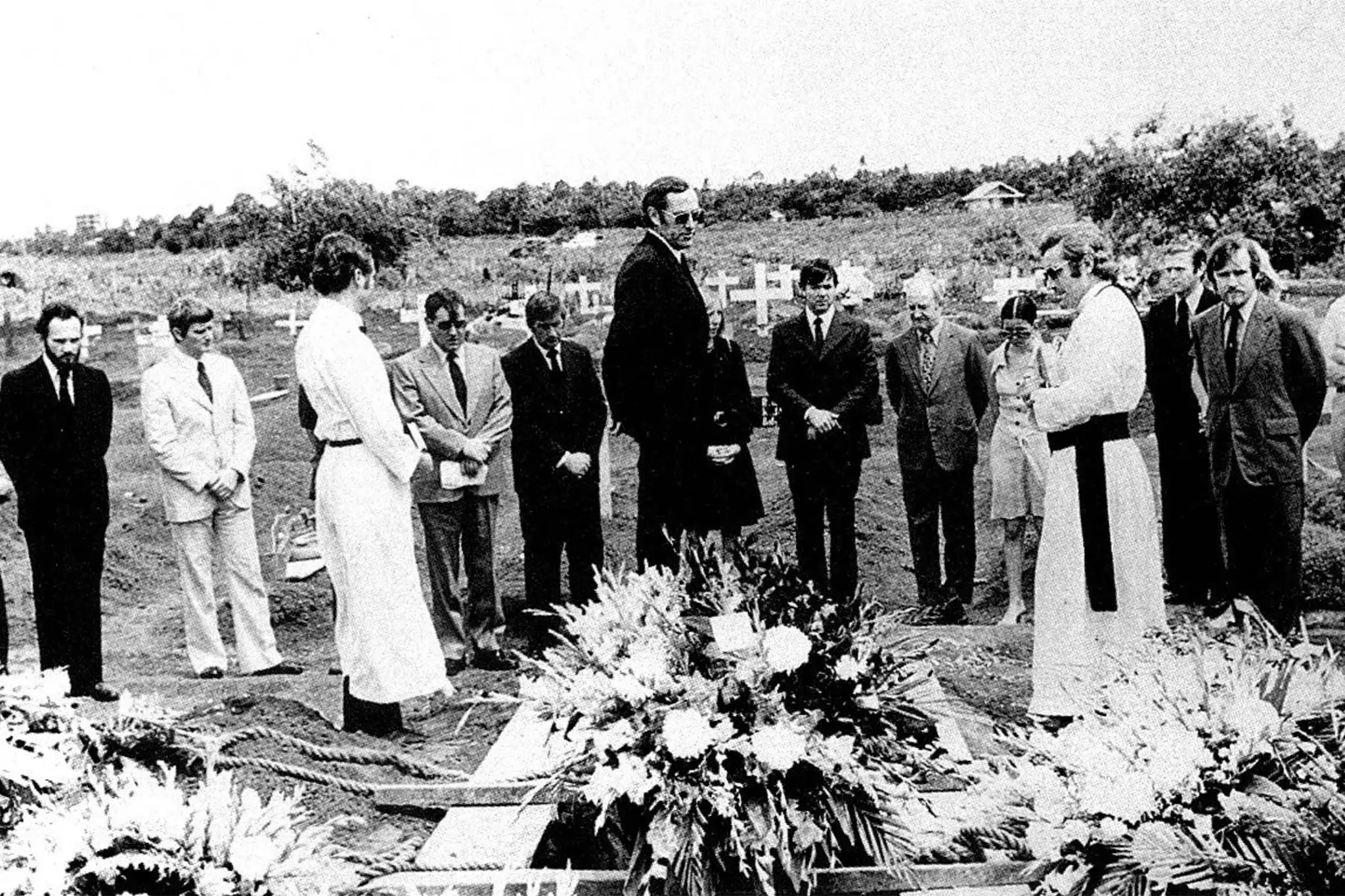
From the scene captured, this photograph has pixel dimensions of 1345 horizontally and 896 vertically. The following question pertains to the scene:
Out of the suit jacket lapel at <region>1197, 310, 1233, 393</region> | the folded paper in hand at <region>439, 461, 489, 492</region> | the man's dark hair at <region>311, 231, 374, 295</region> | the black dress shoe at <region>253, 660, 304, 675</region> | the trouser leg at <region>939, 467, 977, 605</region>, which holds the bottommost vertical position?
the black dress shoe at <region>253, 660, 304, 675</region>

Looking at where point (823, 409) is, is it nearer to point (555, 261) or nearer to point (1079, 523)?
point (1079, 523)

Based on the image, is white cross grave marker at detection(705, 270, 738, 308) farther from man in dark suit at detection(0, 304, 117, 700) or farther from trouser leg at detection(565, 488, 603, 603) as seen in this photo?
man in dark suit at detection(0, 304, 117, 700)

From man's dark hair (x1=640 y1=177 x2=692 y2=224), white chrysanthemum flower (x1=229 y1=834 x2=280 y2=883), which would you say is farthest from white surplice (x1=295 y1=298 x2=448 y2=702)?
white chrysanthemum flower (x1=229 y1=834 x2=280 y2=883)

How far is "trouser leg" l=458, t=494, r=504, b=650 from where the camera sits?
7.30 metres

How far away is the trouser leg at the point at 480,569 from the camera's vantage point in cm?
730

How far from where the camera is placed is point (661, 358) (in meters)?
5.74

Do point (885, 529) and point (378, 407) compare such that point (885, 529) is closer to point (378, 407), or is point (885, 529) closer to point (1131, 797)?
point (378, 407)

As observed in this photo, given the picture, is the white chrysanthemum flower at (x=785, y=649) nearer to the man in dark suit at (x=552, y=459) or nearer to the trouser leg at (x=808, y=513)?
the man in dark suit at (x=552, y=459)

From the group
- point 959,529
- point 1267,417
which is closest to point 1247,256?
point 1267,417

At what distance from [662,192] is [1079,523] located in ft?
7.39

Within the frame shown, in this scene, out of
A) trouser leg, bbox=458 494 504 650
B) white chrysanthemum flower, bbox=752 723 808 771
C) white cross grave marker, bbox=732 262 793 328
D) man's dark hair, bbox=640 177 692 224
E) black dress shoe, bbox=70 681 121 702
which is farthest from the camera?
white cross grave marker, bbox=732 262 793 328

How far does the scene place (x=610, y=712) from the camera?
3.89 m

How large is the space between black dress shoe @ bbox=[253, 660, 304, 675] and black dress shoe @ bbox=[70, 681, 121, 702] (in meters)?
0.76

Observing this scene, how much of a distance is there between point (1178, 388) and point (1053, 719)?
299 centimetres
